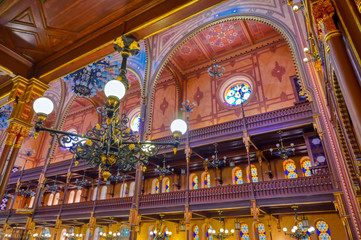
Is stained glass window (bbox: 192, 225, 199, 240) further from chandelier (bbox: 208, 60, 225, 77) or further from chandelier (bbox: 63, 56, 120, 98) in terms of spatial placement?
chandelier (bbox: 63, 56, 120, 98)

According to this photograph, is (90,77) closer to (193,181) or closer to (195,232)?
(193,181)

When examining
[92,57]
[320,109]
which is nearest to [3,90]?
[92,57]

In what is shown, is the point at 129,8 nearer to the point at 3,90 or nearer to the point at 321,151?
the point at 3,90

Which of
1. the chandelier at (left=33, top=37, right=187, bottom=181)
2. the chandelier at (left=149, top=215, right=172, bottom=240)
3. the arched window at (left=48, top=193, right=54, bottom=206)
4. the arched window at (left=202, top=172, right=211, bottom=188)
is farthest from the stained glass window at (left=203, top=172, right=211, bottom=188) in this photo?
the arched window at (left=48, top=193, right=54, bottom=206)

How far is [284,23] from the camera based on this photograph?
482 inches

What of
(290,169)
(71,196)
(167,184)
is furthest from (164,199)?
(71,196)

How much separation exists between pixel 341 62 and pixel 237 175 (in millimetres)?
14541

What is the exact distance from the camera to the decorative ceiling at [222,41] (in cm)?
1554

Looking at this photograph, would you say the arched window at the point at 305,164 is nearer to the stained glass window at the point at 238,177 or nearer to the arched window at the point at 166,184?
the stained glass window at the point at 238,177

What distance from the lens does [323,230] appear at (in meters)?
12.3

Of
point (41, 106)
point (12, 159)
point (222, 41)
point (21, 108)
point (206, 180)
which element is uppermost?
point (222, 41)

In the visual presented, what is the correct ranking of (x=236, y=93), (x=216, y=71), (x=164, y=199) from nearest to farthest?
(x=164, y=199), (x=216, y=71), (x=236, y=93)

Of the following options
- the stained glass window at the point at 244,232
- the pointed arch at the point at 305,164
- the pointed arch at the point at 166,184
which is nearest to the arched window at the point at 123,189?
the pointed arch at the point at 166,184

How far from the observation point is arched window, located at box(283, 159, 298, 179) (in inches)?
547
